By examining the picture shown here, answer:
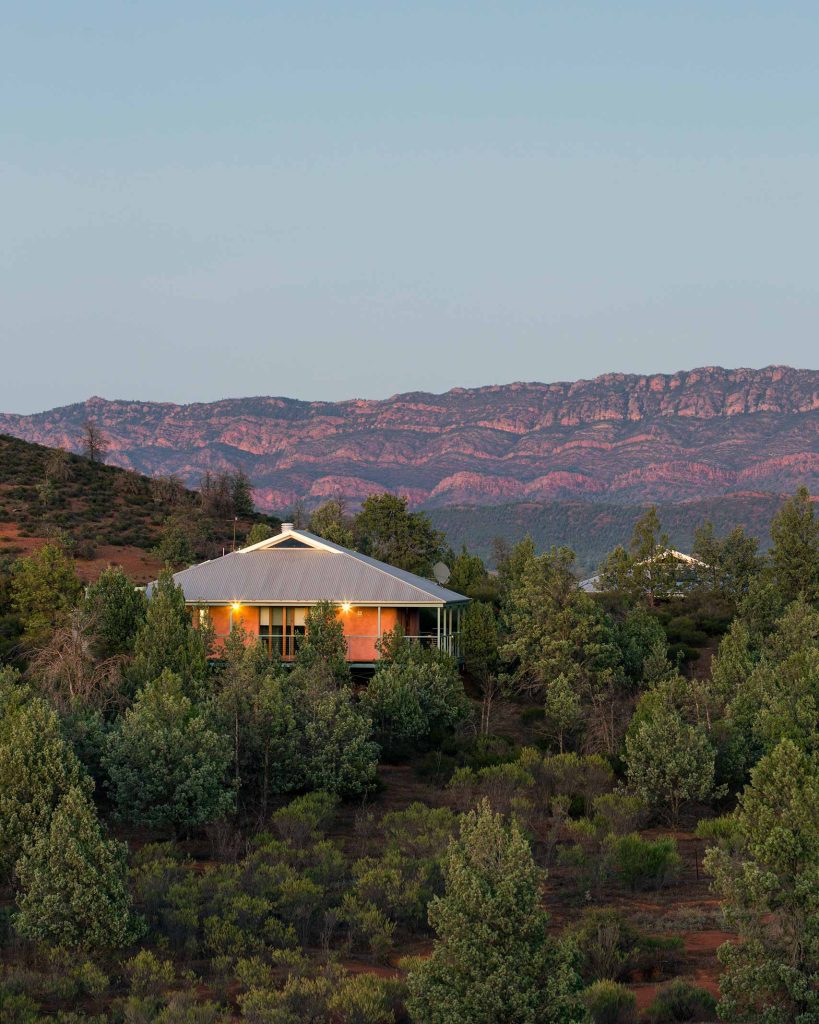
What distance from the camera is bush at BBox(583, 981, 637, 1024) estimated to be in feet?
44.8

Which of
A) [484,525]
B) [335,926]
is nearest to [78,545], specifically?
[335,926]

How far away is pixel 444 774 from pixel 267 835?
24.8ft

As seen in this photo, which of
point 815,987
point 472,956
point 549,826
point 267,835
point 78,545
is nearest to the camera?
point 472,956

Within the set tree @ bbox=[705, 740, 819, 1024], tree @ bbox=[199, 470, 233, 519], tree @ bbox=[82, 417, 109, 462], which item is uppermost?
tree @ bbox=[82, 417, 109, 462]

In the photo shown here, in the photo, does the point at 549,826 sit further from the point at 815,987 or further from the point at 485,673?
the point at 485,673

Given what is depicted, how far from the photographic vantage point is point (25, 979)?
47.2 ft

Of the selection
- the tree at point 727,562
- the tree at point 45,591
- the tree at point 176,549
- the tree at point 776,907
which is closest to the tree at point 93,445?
the tree at point 176,549

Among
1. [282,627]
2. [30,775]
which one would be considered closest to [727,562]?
[282,627]

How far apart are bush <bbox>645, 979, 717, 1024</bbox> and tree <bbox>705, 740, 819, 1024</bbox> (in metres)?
0.44

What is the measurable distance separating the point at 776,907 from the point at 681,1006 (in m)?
1.55

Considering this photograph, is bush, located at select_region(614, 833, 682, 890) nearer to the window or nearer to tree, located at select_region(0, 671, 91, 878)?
tree, located at select_region(0, 671, 91, 878)

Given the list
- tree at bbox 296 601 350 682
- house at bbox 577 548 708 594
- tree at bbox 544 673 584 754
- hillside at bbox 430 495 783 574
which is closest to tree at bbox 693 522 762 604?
house at bbox 577 548 708 594

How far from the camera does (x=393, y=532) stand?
5784cm

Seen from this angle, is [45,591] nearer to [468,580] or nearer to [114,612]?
[114,612]
